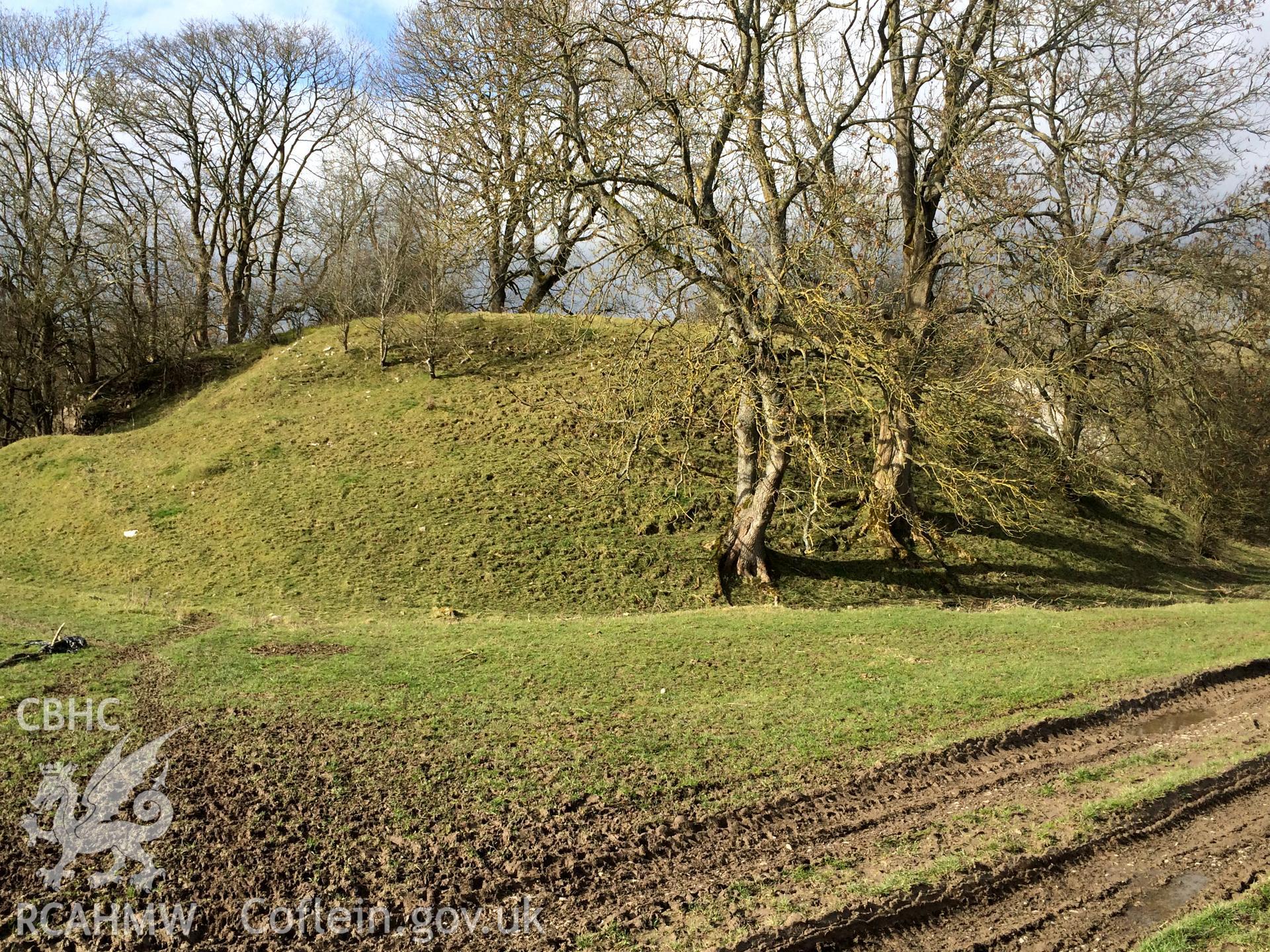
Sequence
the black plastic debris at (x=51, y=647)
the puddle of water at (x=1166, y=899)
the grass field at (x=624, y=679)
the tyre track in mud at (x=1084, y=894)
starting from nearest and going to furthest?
the tyre track in mud at (x=1084, y=894), the puddle of water at (x=1166, y=899), the grass field at (x=624, y=679), the black plastic debris at (x=51, y=647)

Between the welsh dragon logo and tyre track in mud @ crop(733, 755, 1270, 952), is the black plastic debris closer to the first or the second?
the welsh dragon logo

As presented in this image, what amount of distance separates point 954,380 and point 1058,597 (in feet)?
20.5

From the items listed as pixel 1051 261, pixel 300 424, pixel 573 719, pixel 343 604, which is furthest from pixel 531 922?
pixel 300 424

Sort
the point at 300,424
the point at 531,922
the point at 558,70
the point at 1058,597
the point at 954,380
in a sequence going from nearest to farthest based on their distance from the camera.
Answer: the point at 531,922 < the point at 558,70 < the point at 954,380 < the point at 1058,597 < the point at 300,424

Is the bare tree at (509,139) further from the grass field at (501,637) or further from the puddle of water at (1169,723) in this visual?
the puddle of water at (1169,723)

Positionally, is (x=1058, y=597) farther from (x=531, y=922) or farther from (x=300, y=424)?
(x=300, y=424)

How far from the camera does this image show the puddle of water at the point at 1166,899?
15.4ft

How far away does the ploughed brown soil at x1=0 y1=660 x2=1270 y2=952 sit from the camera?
4488 mm

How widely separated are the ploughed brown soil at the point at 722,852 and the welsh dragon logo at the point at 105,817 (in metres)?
0.10

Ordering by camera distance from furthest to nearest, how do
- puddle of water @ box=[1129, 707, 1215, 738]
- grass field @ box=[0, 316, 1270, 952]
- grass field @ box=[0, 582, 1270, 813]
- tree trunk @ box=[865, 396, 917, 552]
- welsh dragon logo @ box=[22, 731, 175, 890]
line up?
1. tree trunk @ box=[865, 396, 917, 552]
2. puddle of water @ box=[1129, 707, 1215, 738]
3. grass field @ box=[0, 582, 1270, 813]
4. grass field @ box=[0, 316, 1270, 952]
5. welsh dragon logo @ box=[22, 731, 175, 890]

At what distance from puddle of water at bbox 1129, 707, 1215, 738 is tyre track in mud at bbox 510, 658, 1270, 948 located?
19 mm

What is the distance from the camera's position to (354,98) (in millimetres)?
35281

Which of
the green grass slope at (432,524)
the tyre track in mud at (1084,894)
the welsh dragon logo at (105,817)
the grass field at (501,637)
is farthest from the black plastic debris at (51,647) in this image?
the tyre track in mud at (1084,894)

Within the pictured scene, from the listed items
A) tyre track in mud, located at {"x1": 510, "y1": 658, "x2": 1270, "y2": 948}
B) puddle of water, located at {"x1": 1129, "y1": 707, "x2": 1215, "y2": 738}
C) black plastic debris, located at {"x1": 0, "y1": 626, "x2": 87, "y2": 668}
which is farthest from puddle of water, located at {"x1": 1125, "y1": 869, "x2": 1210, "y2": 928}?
black plastic debris, located at {"x1": 0, "y1": 626, "x2": 87, "y2": 668}
